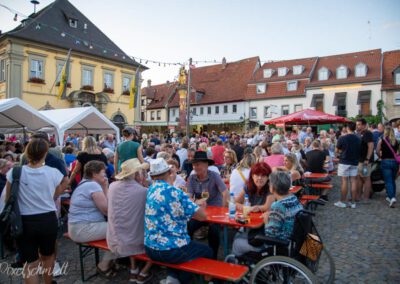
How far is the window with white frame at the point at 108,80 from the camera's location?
28234 mm

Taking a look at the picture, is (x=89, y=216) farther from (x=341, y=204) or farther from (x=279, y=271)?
(x=341, y=204)

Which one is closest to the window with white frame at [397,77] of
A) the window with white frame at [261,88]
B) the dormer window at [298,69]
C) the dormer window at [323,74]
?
the dormer window at [323,74]

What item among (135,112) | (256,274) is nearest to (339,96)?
(135,112)

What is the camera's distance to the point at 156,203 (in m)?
3.18

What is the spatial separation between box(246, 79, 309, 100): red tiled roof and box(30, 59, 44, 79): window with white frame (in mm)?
22963

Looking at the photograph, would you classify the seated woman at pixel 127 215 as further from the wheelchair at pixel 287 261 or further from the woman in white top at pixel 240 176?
the woman in white top at pixel 240 176

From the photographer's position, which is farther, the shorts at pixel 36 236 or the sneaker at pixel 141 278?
the sneaker at pixel 141 278

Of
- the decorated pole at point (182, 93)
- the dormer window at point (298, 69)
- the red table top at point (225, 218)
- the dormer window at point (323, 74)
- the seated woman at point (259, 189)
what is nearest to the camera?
the red table top at point (225, 218)

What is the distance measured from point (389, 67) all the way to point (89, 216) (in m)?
35.3

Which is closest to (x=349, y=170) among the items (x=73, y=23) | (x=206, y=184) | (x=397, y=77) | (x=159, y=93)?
(x=206, y=184)

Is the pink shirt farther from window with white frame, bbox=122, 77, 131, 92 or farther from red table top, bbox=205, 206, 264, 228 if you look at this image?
window with white frame, bbox=122, 77, 131, 92

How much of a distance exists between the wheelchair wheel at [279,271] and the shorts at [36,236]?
7.07 feet

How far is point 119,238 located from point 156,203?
0.75 m

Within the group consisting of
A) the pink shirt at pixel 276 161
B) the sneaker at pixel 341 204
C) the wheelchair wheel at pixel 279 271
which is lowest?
the sneaker at pixel 341 204
